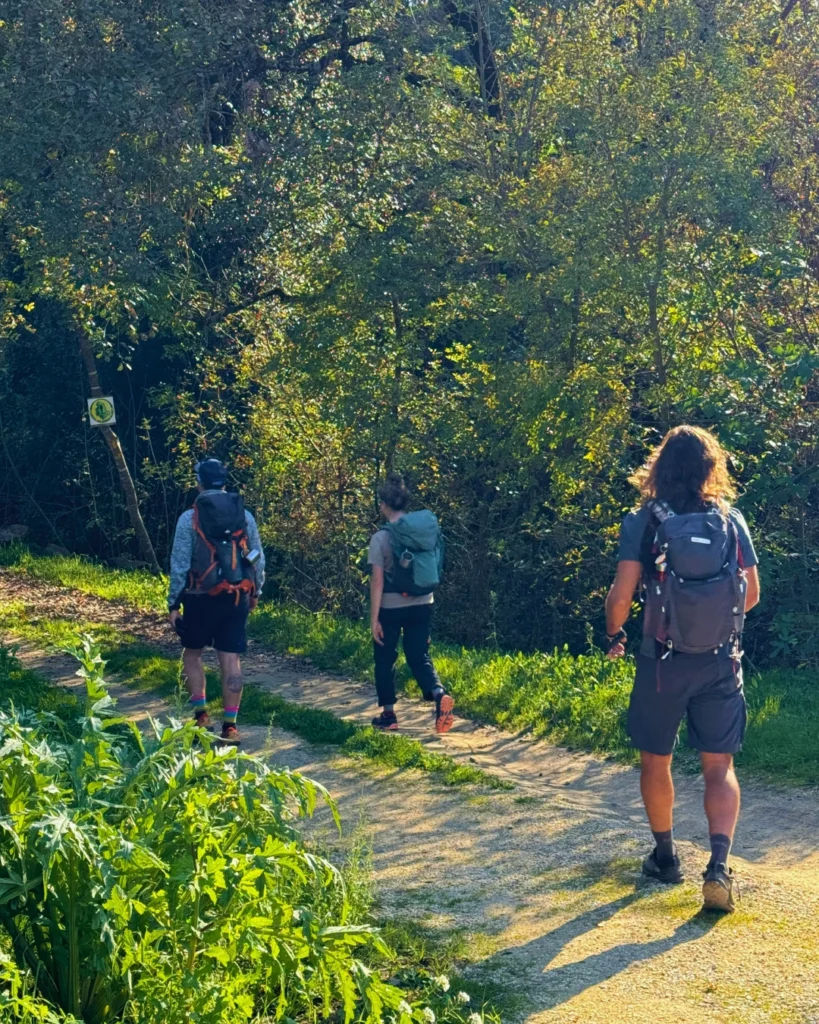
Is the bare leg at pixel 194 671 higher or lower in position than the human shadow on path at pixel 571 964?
higher

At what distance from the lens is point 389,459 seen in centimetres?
1282

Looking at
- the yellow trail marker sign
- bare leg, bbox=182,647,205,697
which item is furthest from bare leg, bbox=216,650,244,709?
the yellow trail marker sign

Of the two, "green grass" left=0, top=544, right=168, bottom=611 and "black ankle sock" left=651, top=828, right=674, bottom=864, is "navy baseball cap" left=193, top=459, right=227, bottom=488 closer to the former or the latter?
"black ankle sock" left=651, top=828, right=674, bottom=864

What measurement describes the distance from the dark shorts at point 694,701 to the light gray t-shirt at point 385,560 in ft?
10.5

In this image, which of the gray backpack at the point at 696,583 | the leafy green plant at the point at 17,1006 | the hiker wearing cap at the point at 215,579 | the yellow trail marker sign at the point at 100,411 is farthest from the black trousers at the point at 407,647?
the yellow trail marker sign at the point at 100,411

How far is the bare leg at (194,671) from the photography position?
794cm

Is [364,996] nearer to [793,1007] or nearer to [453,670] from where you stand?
→ [793,1007]

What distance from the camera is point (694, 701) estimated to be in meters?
5.05

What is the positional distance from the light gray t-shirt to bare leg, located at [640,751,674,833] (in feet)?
10.3

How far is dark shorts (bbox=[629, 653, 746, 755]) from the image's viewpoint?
5.00m

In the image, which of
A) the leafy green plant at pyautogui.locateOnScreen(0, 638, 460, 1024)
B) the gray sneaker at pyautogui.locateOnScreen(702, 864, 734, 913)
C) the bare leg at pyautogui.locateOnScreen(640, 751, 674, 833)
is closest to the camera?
the leafy green plant at pyautogui.locateOnScreen(0, 638, 460, 1024)

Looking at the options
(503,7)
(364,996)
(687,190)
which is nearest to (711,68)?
(687,190)

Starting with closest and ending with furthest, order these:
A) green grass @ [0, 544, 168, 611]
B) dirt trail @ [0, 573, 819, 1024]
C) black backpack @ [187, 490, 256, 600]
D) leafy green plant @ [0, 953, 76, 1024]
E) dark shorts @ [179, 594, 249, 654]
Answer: leafy green plant @ [0, 953, 76, 1024], dirt trail @ [0, 573, 819, 1024], black backpack @ [187, 490, 256, 600], dark shorts @ [179, 594, 249, 654], green grass @ [0, 544, 168, 611]

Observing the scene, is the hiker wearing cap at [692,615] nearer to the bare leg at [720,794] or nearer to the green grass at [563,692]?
the bare leg at [720,794]
